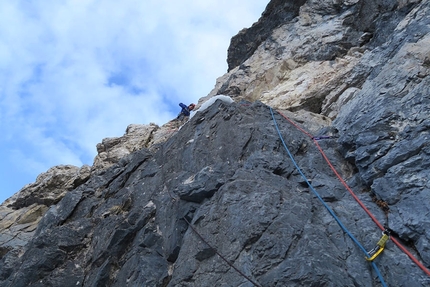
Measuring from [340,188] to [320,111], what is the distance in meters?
7.24

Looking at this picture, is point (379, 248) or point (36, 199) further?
point (36, 199)

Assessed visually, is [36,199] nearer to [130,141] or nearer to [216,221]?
[130,141]

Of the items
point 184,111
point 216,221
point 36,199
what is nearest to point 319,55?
point 184,111

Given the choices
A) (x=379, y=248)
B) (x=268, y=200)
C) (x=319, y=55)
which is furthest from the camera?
(x=319, y=55)

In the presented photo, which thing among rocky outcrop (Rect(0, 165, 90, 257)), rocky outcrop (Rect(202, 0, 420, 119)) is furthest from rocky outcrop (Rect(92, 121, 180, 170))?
rocky outcrop (Rect(202, 0, 420, 119))

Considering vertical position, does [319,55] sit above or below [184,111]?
below

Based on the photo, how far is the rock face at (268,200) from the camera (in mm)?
6348

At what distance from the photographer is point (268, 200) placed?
737cm

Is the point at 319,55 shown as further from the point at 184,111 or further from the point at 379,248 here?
the point at 379,248

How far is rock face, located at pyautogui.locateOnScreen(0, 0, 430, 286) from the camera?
6348 millimetres

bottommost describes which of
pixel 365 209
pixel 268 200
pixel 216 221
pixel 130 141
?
pixel 365 209

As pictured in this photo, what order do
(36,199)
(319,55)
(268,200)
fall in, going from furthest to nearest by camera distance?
(319,55)
(36,199)
(268,200)

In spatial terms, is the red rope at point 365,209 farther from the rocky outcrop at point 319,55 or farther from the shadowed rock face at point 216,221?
the rocky outcrop at point 319,55

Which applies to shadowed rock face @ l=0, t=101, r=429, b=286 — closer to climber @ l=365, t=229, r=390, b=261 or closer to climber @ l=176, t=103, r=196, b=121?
climber @ l=365, t=229, r=390, b=261
